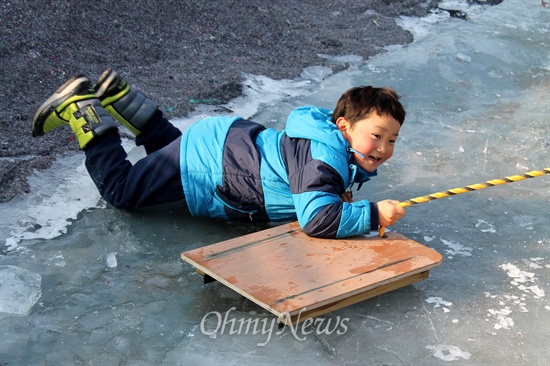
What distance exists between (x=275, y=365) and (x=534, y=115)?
2.80 metres

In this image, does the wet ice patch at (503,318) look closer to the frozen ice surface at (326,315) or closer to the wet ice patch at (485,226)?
the frozen ice surface at (326,315)

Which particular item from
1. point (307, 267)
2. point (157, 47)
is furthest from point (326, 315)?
point (157, 47)

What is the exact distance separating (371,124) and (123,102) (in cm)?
110

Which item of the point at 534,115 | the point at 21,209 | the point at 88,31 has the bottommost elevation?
the point at 534,115

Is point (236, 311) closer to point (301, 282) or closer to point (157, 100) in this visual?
point (301, 282)

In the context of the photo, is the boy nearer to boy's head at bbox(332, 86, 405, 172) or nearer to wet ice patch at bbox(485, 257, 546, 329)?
boy's head at bbox(332, 86, 405, 172)

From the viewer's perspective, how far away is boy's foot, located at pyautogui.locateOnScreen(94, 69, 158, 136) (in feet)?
11.2

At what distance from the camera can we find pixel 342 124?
10.4 ft

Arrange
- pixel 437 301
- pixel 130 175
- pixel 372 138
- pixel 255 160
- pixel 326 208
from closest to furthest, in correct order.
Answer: pixel 437 301, pixel 326 208, pixel 372 138, pixel 255 160, pixel 130 175

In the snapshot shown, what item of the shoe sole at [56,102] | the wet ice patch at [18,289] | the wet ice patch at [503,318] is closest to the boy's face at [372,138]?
the wet ice patch at [503,318]

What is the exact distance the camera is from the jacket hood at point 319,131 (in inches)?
120

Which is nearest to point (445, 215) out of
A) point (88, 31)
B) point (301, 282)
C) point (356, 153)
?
point (356, 153)

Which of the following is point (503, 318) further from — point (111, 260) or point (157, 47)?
point (157, 47)

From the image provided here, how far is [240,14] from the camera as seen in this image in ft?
18.3
